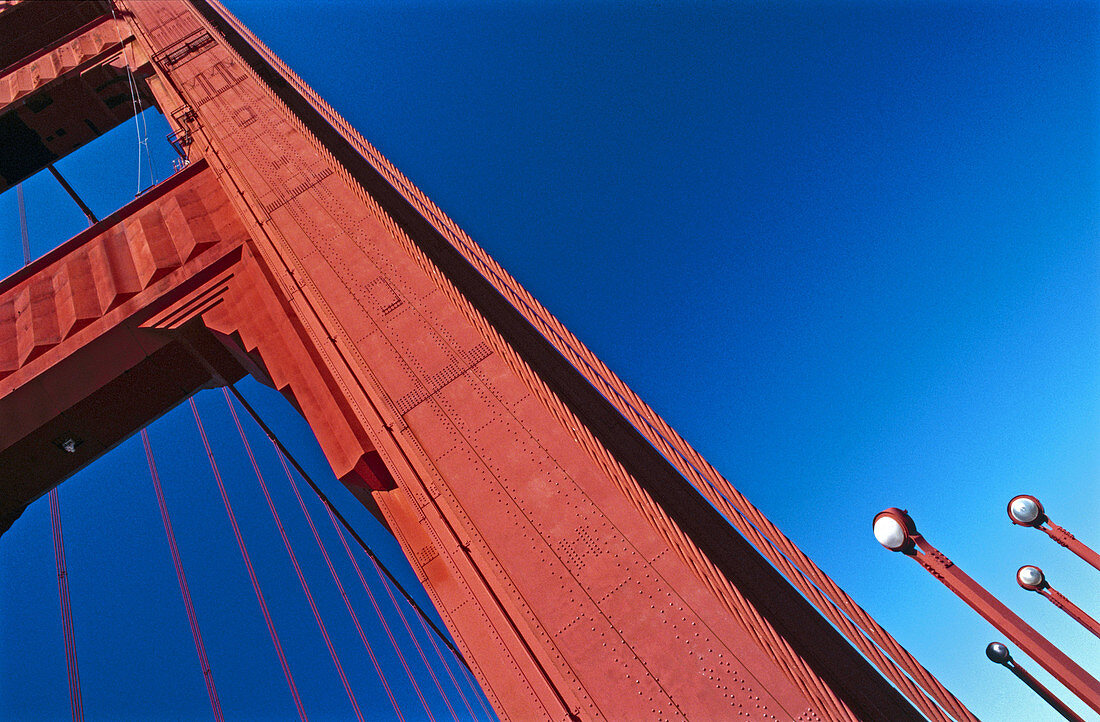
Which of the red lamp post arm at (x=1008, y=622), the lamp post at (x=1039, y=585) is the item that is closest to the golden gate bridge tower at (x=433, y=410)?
the red lamp post arm at (x=1008, y=622)

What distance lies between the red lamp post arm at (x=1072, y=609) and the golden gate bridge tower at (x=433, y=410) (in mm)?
3586

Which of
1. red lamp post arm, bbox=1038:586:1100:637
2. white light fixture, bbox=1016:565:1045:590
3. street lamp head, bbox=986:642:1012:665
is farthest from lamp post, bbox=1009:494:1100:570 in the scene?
street lamp head, bbox=986:642:1012:665

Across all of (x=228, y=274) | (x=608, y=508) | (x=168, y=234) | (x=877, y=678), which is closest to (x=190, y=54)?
(x=168, y=234)

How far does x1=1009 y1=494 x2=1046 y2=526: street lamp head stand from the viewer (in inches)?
255

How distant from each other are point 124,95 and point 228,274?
7285mm

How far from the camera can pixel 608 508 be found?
470 centimetres

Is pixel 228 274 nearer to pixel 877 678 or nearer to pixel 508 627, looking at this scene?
pixel 508 627

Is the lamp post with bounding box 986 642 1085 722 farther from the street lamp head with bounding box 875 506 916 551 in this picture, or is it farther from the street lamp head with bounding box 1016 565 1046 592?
the street lamp head with bounding box 875 506 916 551

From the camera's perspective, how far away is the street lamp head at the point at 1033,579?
7.66 metres

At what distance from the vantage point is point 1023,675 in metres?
7.32

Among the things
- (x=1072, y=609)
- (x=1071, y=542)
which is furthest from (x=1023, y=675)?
(x=1071, y=542)

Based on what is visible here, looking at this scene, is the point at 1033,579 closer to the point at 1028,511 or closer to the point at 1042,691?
the point at 1042,691

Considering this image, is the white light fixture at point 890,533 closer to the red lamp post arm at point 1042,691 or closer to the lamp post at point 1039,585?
the red lamp post arm at point 1042,691

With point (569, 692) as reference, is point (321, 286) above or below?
above
